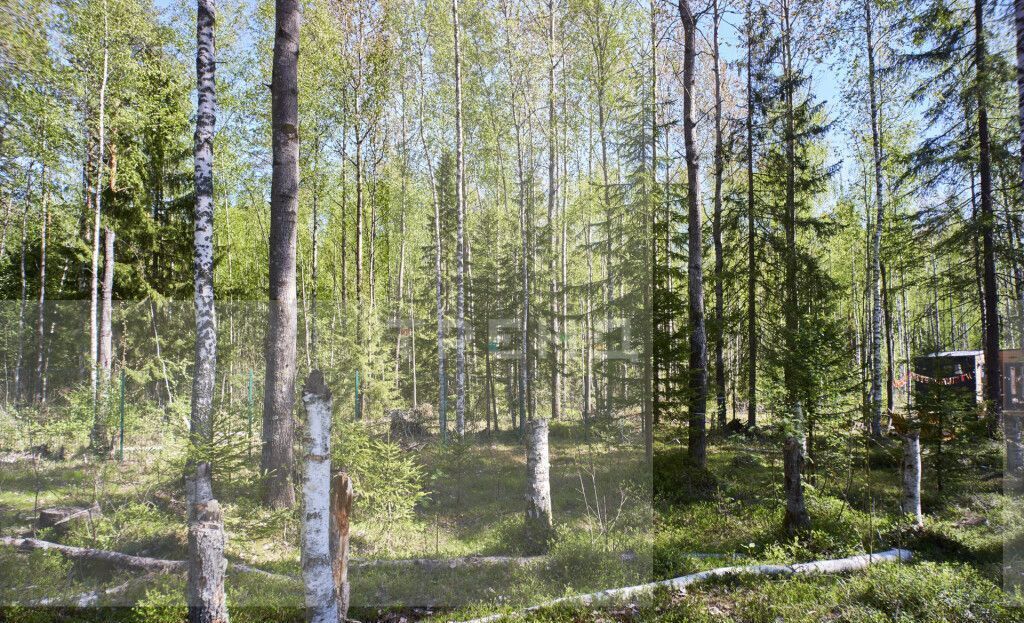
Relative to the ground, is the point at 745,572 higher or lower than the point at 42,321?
lower

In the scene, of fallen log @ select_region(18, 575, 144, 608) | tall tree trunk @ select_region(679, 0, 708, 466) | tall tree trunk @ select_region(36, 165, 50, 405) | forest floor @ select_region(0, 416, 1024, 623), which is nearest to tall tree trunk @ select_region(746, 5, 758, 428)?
forest floor @ select_region(0, 416, 1024, 623)

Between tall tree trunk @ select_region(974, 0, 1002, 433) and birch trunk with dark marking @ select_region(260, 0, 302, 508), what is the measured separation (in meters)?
11.8

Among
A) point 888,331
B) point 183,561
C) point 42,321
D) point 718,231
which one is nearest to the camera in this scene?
point 183,561

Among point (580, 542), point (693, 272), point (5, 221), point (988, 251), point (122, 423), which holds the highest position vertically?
point (5, 221)

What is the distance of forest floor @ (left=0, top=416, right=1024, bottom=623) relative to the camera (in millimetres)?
4523

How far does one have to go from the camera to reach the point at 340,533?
4.12 metres

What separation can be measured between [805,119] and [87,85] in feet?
55.4

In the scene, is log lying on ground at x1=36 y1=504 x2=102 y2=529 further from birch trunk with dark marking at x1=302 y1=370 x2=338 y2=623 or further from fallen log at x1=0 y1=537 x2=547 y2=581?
birch trunk with dark marking at x1=302 y1=370 x2=338 y2=623

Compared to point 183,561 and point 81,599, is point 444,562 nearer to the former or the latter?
point 183,561

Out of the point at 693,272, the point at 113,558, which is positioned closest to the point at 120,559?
the point at 113,558

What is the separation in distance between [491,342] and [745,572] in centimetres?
1009

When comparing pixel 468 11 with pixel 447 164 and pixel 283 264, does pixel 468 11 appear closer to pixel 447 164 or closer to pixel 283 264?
pixel 447 164

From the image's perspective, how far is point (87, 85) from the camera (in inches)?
388

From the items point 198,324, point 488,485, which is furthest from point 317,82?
point 488,485
